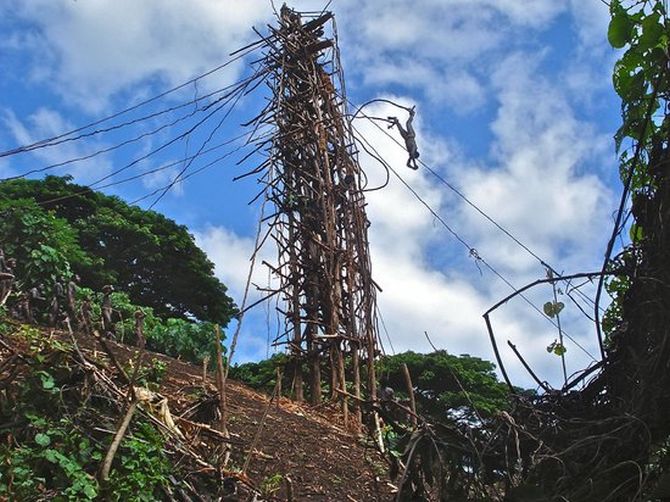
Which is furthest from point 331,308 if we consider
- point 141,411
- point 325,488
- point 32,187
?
point 32,187

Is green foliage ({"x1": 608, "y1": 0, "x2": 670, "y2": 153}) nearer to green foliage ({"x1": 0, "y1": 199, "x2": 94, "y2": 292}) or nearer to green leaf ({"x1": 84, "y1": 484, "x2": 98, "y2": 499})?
green leaf ({"x1": 84, "y1": 484, "x2": 98, "y2": 499})

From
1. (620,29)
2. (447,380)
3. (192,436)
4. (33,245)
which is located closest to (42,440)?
(192,436)

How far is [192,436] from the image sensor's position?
14.8 ft

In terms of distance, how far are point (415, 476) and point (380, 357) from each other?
4159 millimetres

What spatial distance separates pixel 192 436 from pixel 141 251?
15.4m

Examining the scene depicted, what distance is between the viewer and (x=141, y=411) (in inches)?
170

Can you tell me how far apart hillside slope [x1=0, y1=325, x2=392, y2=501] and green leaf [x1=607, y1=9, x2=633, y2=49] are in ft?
7.08

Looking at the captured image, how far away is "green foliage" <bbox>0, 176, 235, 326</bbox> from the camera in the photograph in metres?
19.1

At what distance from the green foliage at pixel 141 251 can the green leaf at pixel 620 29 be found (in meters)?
16.4

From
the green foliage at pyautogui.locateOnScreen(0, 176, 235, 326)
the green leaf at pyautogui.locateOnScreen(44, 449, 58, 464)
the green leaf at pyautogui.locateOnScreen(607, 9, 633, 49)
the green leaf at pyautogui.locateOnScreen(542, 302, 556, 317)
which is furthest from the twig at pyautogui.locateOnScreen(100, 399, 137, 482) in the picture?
the green foliage at pyautogui.locateOnScreen(0, 176, 235, 326)

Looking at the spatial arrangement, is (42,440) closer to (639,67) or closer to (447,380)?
(639,67)

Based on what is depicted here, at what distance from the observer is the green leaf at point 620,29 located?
2.94 m

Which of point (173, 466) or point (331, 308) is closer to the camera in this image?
point (173, 466)

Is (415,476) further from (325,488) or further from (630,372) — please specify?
(325,488)
